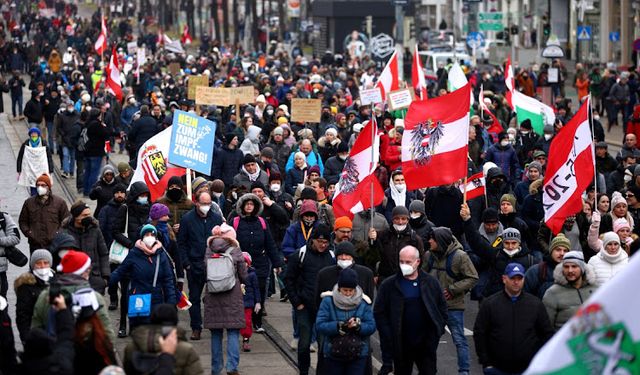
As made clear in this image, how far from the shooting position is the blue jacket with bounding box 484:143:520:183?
22487 millimetres

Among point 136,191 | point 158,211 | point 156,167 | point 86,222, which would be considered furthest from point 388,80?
point 86,222

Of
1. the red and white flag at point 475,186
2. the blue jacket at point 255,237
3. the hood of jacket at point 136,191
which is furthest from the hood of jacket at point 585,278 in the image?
the red and white flag at point 475,186

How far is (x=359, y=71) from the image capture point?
153 feet

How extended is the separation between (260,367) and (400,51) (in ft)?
124

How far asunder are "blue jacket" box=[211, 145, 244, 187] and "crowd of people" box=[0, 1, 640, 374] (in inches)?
0.7

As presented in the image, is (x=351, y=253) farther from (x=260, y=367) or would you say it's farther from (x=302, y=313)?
(x=260, y=367)

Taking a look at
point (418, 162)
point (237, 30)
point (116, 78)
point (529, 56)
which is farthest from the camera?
point (237, 30)

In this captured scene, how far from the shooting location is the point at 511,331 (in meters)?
11.5

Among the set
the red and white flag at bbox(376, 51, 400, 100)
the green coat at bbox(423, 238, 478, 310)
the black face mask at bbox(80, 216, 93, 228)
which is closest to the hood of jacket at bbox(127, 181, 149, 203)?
the black face mask at bbox(80, 216, 93, 228)

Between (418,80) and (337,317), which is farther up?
(418,80)

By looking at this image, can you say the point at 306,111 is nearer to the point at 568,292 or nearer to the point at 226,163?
the point at 226,163

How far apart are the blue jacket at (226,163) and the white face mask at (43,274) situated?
9.60 metres

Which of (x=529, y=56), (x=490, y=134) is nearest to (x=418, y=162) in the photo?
(x=490, y=134)

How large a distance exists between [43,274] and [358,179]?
4808 mm
